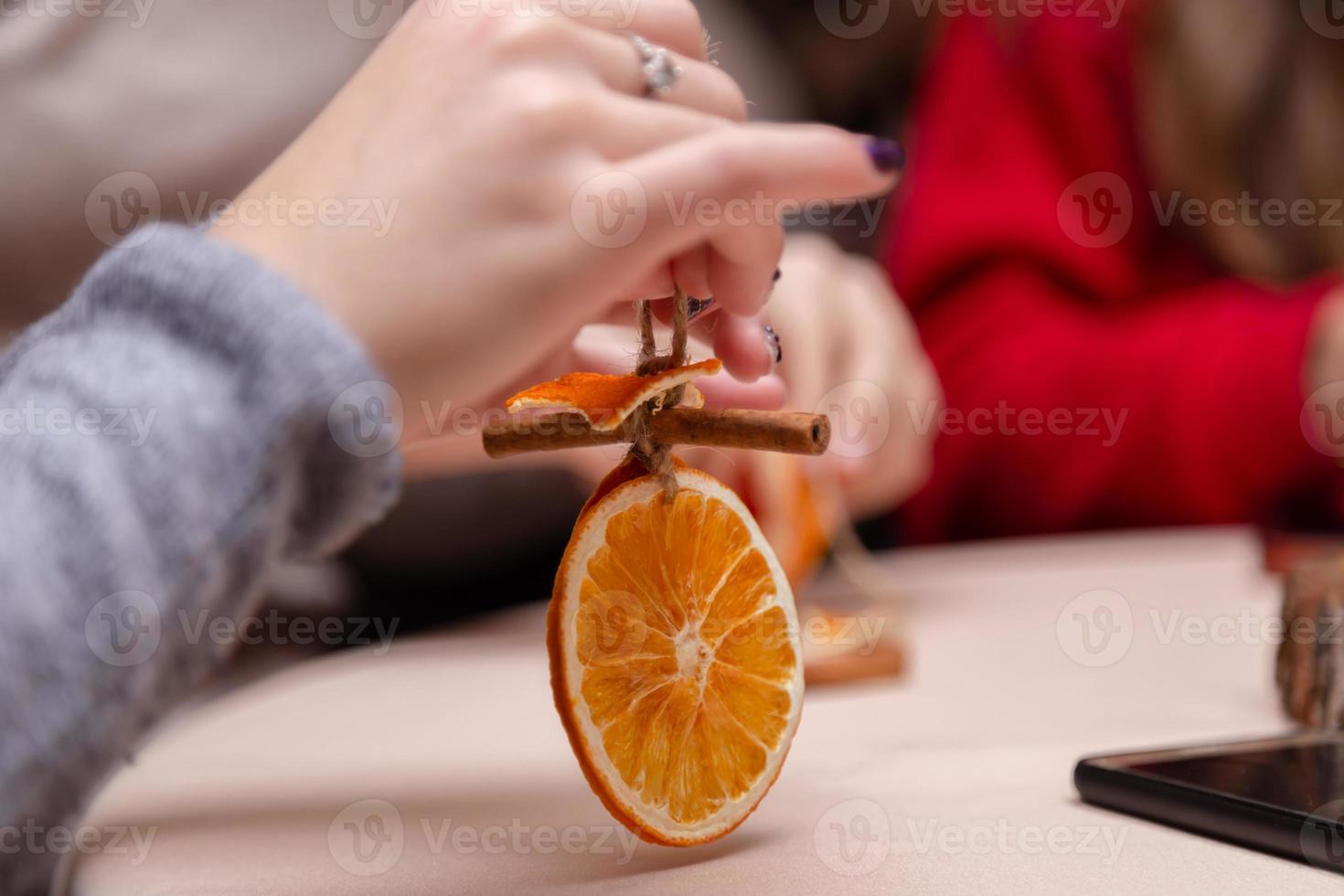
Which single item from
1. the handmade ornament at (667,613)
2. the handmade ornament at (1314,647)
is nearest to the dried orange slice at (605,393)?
the handmade ornament at (667,613)

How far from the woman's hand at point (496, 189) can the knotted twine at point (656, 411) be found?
1.1 inches

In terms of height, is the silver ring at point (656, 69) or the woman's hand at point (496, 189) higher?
the silver ring at point (656, 69)

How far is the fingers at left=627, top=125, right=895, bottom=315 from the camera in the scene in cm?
41

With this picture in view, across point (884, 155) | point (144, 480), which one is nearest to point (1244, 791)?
point (884, 155)

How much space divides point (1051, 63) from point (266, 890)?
1618 mm

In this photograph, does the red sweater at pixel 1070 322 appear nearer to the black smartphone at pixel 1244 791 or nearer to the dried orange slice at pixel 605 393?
the black smartphone at pixel 1244 791

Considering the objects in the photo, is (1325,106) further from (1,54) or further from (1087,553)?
(1,54)

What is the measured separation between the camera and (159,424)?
1.13ft

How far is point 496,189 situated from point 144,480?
0.14 m

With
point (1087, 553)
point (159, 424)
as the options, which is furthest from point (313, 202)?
point (1087, 553)

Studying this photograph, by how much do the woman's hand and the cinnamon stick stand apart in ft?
0.07

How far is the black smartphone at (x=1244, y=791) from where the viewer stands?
366 millimetres

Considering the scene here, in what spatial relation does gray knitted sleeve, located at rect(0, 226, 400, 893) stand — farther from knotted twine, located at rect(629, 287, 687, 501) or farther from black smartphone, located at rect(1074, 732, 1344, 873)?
black smartphone, located at rect(1074, 732, 1344, 873)

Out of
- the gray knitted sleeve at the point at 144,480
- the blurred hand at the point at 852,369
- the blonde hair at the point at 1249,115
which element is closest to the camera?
the gray knitted sleeve at the point at 144,480
